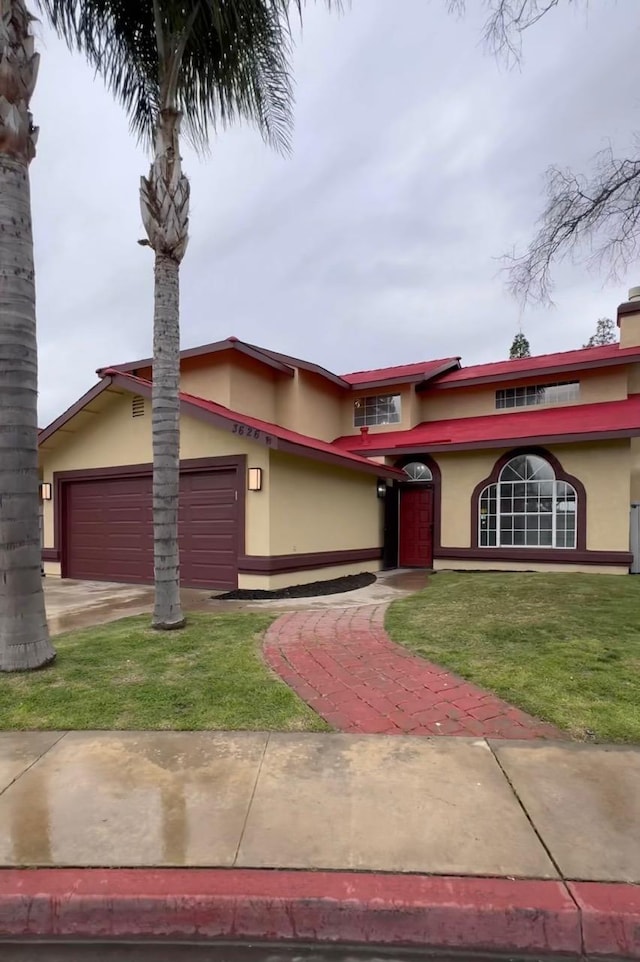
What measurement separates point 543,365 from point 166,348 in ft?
40.2

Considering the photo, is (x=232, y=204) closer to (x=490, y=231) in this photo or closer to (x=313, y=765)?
(x=490, y=231)

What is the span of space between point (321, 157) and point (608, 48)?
229 inches

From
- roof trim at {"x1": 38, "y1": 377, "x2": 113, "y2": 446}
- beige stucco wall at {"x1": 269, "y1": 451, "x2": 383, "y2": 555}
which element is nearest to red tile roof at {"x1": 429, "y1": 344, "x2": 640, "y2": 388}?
beige stucco wall at {"x1": 269, "y1": 451, "x2": 383, "y2": 555}

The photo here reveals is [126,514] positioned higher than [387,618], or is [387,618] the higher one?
A: [126,514]

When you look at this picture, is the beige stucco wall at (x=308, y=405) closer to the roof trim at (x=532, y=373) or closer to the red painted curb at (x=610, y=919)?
the roof trim at (x=532, y=373)

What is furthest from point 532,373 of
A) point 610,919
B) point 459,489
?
point 610,919

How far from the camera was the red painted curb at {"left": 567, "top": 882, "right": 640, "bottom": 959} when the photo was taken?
2328mm

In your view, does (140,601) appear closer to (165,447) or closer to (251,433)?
(251,433)

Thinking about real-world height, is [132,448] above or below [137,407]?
below

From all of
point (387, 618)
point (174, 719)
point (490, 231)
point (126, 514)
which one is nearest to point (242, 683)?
point (174, 719)

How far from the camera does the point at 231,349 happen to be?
14445 millimetres

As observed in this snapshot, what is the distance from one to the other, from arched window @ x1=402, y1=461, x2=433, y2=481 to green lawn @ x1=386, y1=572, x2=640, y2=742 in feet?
16.9

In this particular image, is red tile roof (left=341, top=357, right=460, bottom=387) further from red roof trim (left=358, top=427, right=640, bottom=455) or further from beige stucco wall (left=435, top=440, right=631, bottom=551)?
beige stucco wall (left=435, top=440, right=631, bottom=551)

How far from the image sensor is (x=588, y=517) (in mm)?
13320
